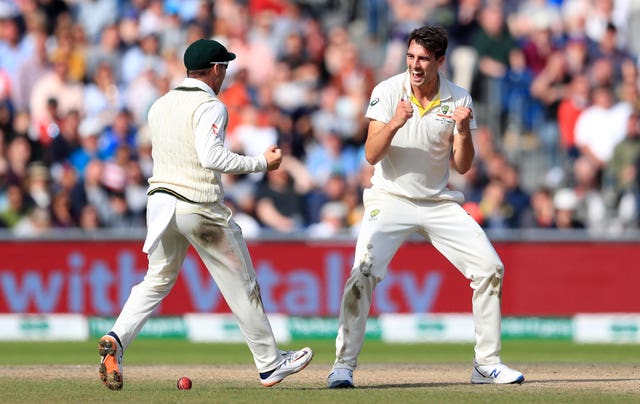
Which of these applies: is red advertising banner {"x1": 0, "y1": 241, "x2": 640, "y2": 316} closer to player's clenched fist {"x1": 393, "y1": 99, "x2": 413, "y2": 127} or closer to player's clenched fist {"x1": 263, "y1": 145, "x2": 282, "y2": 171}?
player's clenched fist {"x1": 393, "y1": 99, "x2": 413, "y2": 127}

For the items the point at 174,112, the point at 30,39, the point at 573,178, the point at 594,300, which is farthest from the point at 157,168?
the point at 30,39

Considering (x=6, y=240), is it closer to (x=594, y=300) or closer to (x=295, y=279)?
(x=295, y=279)

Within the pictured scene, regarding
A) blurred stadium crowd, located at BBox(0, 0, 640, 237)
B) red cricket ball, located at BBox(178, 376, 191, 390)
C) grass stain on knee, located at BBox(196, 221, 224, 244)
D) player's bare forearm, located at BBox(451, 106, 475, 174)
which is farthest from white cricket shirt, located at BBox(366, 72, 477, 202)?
blurred stadium crowd, located at BBox(0, 0, 640, 237)

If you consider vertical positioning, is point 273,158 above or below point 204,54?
below

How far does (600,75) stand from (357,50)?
3.46 m

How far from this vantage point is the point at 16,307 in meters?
15.9

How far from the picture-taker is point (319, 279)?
16.0m

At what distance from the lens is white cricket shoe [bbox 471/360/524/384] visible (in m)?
9.34

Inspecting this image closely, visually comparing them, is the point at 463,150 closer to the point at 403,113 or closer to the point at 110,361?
the point at 403,113

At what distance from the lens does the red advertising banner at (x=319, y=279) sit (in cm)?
1589

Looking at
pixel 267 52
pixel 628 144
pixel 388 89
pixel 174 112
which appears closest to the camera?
pixel 174 112

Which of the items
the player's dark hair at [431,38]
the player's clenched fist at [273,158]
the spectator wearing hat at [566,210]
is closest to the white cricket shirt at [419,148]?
the player's dark hair at [431,38]

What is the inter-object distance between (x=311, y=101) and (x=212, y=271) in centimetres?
965

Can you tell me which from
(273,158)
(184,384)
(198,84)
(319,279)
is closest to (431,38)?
(273,158)
